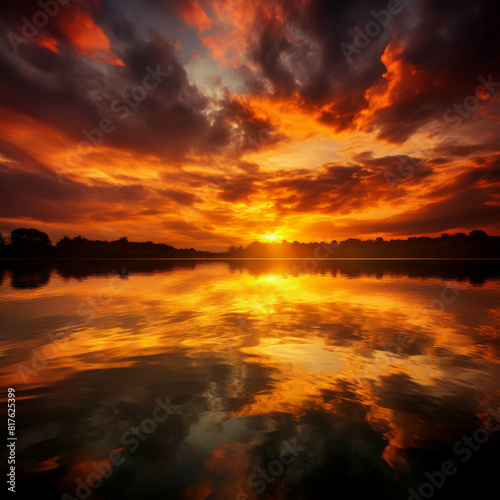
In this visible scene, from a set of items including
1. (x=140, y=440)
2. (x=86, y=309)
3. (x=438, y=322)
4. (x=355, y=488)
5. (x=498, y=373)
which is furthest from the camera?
(x=86, y=309)

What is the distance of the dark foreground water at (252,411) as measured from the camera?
3.06 m

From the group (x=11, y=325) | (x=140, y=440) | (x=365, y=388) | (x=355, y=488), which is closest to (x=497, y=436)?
(x=365, y=388)

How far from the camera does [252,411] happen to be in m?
4.41

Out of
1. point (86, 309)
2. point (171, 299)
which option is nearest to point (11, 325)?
point (86, 309)

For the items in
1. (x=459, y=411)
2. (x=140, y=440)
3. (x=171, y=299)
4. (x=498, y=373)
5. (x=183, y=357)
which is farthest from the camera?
(x=171, y=299)

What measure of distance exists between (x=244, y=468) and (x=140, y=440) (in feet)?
5.57

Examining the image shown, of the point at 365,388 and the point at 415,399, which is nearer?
the point at 415,399

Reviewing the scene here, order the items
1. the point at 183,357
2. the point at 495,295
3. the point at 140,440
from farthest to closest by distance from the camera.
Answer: the point at 495,295
the point at 183,357
the point at 140,440

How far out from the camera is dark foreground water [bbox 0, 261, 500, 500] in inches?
120

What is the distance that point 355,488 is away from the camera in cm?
297

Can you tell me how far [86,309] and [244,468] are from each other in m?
12.3

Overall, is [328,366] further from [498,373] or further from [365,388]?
[498,373]

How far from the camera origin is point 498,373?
5.95 m

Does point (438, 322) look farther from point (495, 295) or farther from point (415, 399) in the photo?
point (495, 295)
